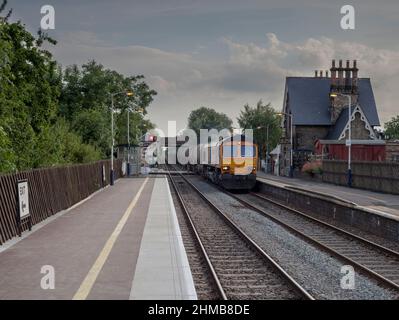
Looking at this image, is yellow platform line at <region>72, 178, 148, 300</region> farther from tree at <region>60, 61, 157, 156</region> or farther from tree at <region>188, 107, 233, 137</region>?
tree at <region>188, 107, 233, 137</region>

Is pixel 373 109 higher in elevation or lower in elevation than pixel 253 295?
higher

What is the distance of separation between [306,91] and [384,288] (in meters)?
56.3

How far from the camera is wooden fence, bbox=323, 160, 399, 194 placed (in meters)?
31.4

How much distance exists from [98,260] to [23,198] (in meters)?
4.67

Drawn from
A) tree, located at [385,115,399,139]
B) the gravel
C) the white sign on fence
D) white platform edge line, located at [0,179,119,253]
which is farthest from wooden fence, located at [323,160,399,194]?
tree, located at [385,115,399,139]

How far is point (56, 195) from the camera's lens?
20953mm

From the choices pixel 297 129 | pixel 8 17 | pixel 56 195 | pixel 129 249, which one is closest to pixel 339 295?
pixel 129 249

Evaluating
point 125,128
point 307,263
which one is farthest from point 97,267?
point 125,128

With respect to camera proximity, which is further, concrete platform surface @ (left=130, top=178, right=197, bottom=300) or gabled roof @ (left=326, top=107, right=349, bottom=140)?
gabled roof @ (left=326, top=107, right=349, bottom=140)

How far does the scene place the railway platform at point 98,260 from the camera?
31.2 ft

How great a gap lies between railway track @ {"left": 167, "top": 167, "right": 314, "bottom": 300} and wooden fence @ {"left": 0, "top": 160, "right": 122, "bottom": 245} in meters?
5.19

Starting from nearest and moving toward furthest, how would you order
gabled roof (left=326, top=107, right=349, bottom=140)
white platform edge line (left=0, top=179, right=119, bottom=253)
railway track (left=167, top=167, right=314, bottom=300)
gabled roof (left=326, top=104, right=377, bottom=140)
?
railway track (left=167, top=167, right=314, bottom=300)
white platform edge line (left=0, top=179, right=119, bottom=253)
gabled roof (left=326, top=104, right=377, bottom=140)
gabled roof (left=326, top=107, right=349, bottom=140)

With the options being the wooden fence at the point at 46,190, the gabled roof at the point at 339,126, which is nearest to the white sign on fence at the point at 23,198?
the wooden fence at the point at 46,190
